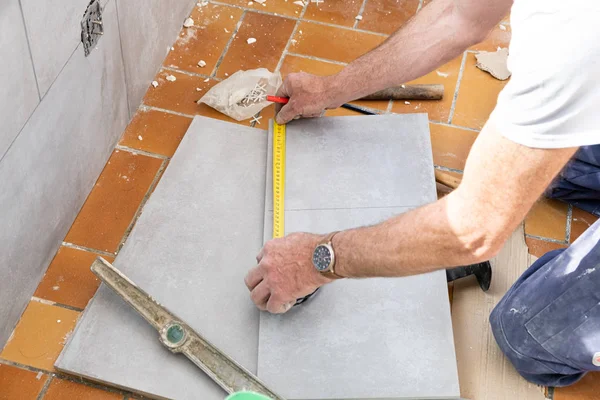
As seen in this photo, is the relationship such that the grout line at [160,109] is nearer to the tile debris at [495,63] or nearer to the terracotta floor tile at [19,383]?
the terracotta floor tile at [19,383]

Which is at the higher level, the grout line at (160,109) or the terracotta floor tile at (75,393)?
the grout line at (160,109)

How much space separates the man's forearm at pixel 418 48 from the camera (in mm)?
2398

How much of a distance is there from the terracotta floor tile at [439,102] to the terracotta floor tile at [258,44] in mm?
618

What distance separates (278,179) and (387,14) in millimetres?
1313

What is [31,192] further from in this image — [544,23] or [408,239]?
[544,23]

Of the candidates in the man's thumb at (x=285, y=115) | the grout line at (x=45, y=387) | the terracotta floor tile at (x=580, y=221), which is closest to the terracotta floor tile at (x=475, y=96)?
the terracotta floor tile at (x=580, y=221)

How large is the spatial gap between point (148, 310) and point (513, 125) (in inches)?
50.0

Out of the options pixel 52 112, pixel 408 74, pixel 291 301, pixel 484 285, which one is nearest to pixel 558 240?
pixel 484 285

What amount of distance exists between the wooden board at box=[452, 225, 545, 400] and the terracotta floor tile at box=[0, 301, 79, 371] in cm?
127

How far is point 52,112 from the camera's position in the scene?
7.57ft

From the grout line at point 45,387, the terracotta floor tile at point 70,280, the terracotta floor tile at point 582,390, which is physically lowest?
the terracotta floor tile at point 582,390

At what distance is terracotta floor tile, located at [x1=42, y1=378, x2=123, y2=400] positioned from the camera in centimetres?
222

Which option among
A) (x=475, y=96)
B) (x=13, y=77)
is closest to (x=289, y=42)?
(x=475, y=96)

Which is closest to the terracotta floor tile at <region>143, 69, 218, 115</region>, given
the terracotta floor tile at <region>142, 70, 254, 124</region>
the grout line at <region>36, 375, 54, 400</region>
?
the terracotta floor tile at <region>142, 70, 254, 124</region>
